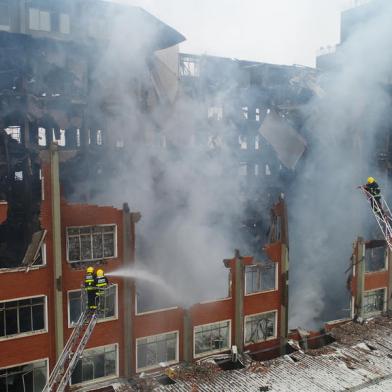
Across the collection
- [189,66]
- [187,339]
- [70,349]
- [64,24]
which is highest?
[64,24]

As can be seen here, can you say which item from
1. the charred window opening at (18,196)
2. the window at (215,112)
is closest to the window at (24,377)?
the charred window opening at (18,196)

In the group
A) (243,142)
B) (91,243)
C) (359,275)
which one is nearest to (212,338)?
(91,243)

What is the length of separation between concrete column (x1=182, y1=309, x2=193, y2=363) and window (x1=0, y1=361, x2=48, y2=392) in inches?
204

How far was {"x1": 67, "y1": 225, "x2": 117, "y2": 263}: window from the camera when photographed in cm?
1611

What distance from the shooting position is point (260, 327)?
20125 millimetres

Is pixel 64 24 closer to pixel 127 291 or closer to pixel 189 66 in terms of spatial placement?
pixel 189 66

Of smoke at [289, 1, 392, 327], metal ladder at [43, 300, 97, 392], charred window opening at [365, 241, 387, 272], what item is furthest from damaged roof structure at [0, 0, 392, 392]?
metal ladder at [43, 300, 97, 392]

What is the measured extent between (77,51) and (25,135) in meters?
3.62

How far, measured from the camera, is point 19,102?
15.8m

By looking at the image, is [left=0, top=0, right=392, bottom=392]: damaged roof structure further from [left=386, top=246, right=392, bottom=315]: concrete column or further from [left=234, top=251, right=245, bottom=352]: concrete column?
[left=386, top=246, right=392, bottom=315]: concrete column

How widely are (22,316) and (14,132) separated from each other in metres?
6.09

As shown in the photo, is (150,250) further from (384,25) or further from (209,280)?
(384,25)

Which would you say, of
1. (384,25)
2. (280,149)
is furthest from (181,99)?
(384,25)

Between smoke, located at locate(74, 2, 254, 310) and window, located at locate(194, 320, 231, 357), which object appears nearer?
smoke, located at locate(74, 2, 254, 310)
